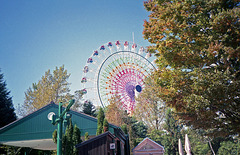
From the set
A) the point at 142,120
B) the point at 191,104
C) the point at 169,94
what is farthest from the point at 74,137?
the point at 142,120

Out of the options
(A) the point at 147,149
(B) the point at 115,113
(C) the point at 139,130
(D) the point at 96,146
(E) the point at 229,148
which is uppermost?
(B) the point at 115,113

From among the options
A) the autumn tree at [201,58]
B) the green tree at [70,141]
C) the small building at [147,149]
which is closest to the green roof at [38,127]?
the green tree at [70,141]

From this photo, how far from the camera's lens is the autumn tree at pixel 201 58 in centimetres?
770

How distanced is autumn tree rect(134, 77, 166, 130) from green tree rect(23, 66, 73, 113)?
12.3m

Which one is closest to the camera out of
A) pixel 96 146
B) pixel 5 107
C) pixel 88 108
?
pixel 96 146

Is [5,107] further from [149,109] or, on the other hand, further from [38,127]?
[149,109]

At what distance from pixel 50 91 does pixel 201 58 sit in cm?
2540

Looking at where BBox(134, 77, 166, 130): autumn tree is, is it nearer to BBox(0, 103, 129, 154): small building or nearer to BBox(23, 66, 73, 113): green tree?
BBox(23, 66, 73, 113): green tree

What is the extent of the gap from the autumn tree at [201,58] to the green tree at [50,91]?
2378cm

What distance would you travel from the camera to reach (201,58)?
8516 millimetres

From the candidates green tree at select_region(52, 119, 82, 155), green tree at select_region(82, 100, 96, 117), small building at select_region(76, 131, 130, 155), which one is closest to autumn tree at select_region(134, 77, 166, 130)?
green tree at select_region(82, 100, 96, 117)

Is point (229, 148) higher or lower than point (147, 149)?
lower

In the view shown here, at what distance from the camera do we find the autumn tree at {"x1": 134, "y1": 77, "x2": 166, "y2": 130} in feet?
116

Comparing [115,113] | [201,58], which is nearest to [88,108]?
[115,113]
